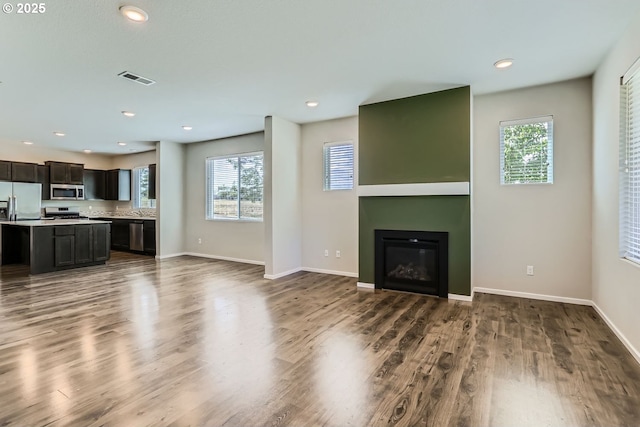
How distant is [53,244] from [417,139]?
640cm

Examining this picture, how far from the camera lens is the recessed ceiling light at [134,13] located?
235cm

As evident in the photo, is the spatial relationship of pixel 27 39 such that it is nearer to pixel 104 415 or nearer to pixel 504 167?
pixel 104 415

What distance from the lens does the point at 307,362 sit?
8.11 ft

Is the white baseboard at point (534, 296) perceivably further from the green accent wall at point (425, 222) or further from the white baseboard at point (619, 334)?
the green accent wall at point (425, 222)

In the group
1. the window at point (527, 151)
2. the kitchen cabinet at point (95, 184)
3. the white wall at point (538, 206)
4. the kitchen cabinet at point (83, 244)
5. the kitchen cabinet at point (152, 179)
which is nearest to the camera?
the white wall at point (538, 206)

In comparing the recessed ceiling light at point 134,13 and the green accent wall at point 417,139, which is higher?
the recessed ceiling light at point 134,13

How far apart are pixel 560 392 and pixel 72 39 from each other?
15.1ft

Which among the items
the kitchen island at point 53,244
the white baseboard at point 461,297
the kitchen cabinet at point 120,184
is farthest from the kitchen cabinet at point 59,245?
the white baseboard at point 461,297

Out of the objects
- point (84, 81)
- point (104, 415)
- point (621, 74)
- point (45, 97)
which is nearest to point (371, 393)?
point (104, 415)

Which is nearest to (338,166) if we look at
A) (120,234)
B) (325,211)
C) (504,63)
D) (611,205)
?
(325,211)

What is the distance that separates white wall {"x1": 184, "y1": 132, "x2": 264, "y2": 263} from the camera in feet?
21.9

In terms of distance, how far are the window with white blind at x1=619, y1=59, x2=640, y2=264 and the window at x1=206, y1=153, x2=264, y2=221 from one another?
17.7ft

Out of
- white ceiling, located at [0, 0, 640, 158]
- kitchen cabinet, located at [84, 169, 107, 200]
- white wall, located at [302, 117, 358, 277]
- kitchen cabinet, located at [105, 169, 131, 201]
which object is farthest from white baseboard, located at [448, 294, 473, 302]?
kitchen cabinet, located at [84, 169, 107, 200]

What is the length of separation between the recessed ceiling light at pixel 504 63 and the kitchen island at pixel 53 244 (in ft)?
23.2
